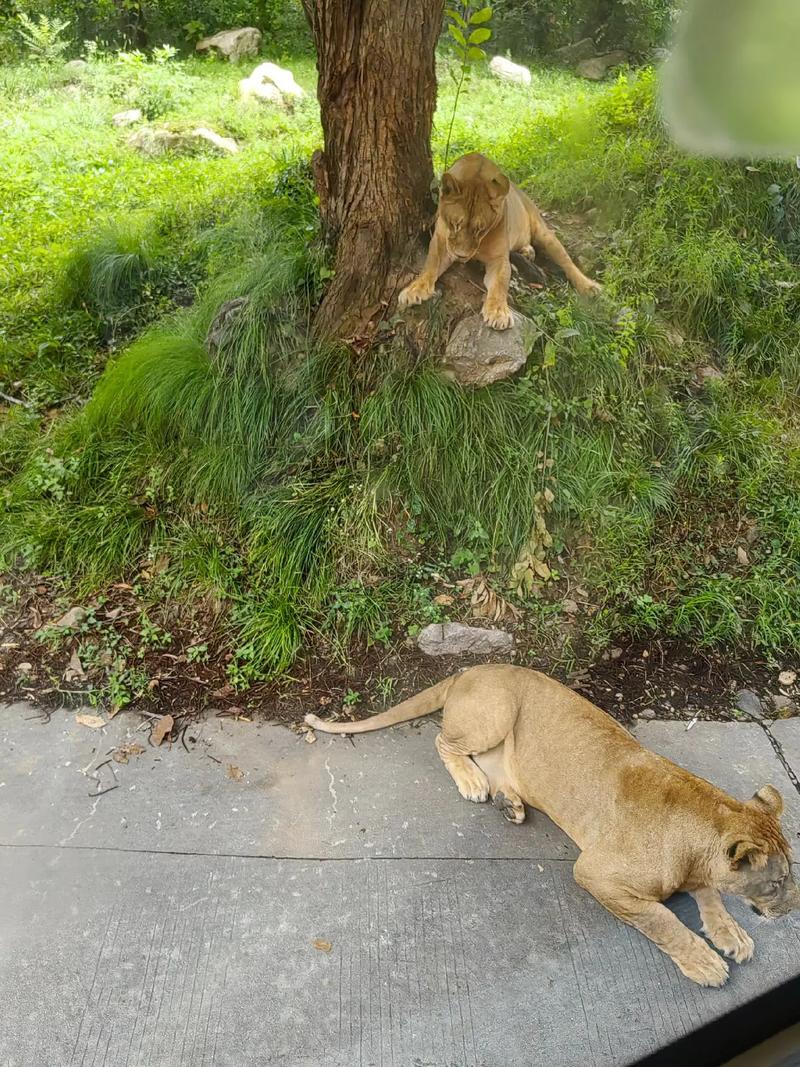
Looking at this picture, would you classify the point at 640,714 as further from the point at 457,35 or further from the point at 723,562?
the point at 457,35

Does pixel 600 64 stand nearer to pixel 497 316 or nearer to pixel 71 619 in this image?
pixel 497 316

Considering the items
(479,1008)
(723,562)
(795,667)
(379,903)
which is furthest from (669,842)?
(723,562)

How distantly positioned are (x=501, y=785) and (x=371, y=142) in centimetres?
307

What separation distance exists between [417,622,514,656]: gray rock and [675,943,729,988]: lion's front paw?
1.50 m

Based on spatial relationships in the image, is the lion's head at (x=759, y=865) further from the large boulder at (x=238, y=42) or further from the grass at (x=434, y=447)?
the large boulder at (x=238, y=42)

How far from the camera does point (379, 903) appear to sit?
2.66 meters

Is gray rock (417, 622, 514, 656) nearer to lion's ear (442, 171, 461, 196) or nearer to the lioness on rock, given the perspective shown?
the lioness on rock

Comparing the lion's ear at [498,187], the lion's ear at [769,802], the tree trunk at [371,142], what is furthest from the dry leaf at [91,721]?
the lion's ear at [498,187]

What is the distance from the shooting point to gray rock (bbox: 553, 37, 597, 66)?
6438 mm

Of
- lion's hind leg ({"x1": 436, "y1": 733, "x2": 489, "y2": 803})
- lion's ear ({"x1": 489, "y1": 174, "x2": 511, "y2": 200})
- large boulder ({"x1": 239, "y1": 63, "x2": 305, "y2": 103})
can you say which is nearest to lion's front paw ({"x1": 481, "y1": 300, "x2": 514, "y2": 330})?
lion's ear ({"x1": 489, "y1": 174, "x2": 511, "y2": 200})

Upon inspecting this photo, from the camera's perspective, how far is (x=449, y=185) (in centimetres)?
366

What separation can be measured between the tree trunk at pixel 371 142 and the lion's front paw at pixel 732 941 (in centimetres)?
314

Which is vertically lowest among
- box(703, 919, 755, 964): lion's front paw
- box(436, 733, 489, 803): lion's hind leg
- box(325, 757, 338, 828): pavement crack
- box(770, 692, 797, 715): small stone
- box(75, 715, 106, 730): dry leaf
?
box(75, 715, 106, 730): dry leaf

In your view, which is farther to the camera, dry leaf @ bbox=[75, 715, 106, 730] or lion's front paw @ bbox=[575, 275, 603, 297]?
lion's front paw @ bbox=[575, 275, 603, 297]
